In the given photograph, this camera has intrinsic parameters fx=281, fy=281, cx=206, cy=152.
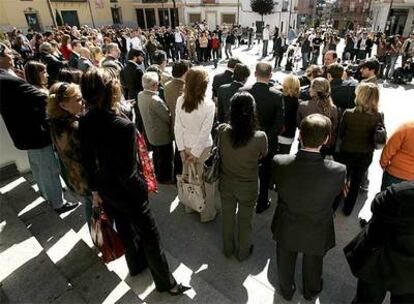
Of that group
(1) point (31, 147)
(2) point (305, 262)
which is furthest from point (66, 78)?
(2) point (305, 262)

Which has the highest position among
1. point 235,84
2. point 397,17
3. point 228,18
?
point 235,84

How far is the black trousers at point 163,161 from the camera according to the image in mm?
4266

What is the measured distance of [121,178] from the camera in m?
2.11

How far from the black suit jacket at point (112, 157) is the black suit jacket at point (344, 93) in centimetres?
294

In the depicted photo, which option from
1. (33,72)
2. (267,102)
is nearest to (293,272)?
(267,102)

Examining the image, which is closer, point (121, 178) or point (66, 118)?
point (121, 178)

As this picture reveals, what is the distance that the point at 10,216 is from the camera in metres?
3.38

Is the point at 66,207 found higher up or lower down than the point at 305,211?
lower down

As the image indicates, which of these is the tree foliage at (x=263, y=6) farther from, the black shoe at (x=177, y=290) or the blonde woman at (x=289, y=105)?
the black shoe at (x=177, y=290)

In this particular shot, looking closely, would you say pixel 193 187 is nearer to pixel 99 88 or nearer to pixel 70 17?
pixel 99 88

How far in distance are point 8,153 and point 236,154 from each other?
12.3 feet

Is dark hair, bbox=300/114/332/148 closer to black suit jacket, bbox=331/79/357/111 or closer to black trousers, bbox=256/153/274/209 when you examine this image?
black trousers, bbox=256/153/274/209

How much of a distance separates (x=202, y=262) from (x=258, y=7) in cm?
3287

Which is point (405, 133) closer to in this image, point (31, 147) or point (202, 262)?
point (202, 262)
